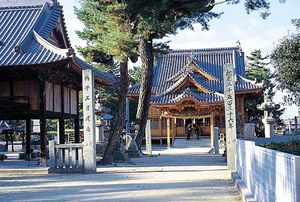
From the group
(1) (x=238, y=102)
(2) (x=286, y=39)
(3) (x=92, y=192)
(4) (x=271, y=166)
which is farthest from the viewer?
(1) (x=238, y=102)

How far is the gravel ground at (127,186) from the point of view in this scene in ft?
30.8

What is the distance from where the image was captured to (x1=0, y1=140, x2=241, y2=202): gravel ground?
9.38 m

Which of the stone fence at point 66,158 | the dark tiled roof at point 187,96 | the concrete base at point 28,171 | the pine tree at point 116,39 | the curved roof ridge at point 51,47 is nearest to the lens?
the stone fence at point 66,158

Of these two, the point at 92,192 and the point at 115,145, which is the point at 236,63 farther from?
the point at 92,192

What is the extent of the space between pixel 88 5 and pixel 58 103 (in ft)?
15.7

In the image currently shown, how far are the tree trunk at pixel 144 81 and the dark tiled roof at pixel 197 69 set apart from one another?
12.3 meters

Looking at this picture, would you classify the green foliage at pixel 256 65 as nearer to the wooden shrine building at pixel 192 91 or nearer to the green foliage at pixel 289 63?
the wooden shrine building at pixel 192 91

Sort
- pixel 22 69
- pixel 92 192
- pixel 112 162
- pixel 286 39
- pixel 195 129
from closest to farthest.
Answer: pixel 92 192
pixel 22 69
pixel 112 162
pixel 286 39
pixel 195 129

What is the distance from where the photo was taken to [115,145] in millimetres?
19141

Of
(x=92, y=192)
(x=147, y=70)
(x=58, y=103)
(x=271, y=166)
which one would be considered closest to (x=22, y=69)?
(x=58, y=103)

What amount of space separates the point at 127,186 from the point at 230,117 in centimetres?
527

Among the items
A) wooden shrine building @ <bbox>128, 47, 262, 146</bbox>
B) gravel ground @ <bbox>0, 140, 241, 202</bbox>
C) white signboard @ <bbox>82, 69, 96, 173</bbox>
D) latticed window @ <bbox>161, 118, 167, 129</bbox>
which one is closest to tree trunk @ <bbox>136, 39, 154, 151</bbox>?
white signboard @ <bbox>82, 69, 96, 173</bbox>

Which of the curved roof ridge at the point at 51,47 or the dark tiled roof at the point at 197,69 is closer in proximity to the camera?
the curved roof ridge at the point at 51,47

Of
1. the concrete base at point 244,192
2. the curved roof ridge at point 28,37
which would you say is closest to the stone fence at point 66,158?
the curved roof ridge at point 28,37
